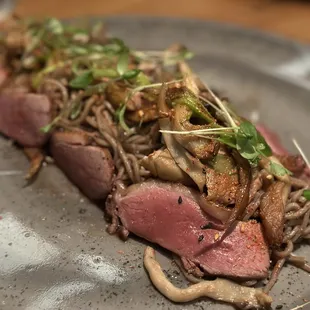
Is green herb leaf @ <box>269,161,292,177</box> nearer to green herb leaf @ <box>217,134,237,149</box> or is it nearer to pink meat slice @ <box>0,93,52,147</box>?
green herb leaf @ <box>217,134,237,149</box>

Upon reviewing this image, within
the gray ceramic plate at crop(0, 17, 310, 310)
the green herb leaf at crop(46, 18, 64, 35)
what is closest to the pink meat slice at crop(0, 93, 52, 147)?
the gray ceramic plate at crop(0, 17, 310, 310)

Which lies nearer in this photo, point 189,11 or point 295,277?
point 295,277

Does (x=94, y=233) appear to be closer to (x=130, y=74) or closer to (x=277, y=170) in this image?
(x=130, y=74)

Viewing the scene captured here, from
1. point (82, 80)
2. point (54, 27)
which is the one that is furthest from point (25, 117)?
point (54, 27)

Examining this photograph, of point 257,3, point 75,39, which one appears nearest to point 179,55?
point 75,39

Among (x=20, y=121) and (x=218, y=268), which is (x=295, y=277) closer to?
(x=218, y=268)
